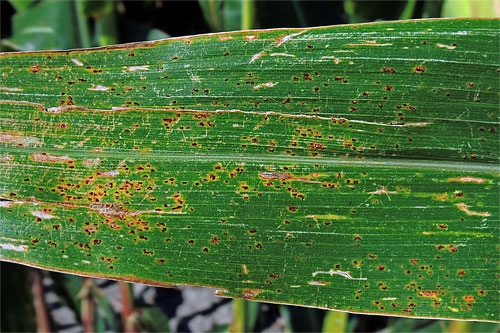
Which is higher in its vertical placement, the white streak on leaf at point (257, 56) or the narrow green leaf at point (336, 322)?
the white streak on leaf at point (257, 56)

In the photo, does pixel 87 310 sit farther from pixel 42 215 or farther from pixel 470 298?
pixel 470 298

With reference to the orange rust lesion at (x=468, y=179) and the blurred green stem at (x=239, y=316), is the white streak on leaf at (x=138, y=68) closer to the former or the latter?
the orange rust lesion at (x=468, y=179)

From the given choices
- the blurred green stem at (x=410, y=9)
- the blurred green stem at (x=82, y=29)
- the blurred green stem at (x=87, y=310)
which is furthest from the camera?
the blurred green stem at (x=87, y=310)

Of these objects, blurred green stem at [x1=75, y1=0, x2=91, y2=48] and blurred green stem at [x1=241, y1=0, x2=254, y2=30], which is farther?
blurred green stem at [x1=75, y1=0, x2=91, y2=48]

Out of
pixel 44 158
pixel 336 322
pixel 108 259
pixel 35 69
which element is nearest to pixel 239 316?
pixel 336 322

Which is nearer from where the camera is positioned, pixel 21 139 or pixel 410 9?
pixel 21 139

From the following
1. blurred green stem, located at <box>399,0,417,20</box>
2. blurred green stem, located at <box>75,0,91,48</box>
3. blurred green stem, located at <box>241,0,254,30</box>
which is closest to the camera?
blurred green stem, located at <box>241,0,254,30</box>

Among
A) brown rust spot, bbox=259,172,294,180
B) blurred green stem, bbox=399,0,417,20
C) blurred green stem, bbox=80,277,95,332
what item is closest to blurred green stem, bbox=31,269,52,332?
blurred green stem, bbox=80,277,95,332

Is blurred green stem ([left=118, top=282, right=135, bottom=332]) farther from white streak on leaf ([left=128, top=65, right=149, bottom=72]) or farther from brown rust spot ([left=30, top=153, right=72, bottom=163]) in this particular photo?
white streak on leaf ([left=128, top=65, right=149, bottom=72])

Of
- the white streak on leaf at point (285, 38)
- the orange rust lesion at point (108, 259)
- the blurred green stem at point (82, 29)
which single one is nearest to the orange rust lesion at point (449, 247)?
the white streak on leaf at point (285, 38)
